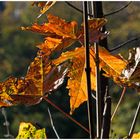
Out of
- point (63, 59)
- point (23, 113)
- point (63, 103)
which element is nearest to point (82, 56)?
point (63, 59)

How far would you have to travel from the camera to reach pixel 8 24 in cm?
1541

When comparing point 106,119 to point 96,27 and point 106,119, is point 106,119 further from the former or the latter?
point 96,27

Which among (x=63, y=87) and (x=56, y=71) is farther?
(x=63, y=87)

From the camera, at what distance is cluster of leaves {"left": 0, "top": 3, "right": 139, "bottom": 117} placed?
2.36 ft

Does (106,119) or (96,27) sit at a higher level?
(96,27)

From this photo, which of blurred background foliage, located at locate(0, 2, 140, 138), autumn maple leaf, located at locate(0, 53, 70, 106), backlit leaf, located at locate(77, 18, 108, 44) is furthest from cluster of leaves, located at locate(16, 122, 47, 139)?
blurred background foliage, located at locate(0, 2, 140, 138)

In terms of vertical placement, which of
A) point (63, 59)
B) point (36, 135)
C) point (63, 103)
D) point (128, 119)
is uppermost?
point (63, 59)

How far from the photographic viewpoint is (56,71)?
0.72 metres

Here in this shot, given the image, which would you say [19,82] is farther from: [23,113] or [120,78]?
[23,113]

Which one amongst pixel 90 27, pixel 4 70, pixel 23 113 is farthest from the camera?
pixel 4 70

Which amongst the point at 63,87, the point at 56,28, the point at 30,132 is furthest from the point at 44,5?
the point at 63,87

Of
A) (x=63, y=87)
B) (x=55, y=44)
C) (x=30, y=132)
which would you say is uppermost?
(x=55, y=44)

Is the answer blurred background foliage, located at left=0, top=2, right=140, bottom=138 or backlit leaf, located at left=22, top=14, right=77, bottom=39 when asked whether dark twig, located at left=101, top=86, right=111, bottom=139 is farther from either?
blurred background foliage, located at left=0, top=2, right=140, bottom=138

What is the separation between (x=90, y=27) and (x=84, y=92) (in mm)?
91
